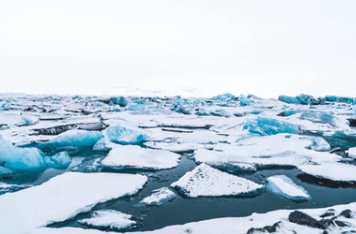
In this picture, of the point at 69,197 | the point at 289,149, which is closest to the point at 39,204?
the point at 69,197

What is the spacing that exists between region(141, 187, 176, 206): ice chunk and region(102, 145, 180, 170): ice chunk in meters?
0.95

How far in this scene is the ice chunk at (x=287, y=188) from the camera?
2.75m

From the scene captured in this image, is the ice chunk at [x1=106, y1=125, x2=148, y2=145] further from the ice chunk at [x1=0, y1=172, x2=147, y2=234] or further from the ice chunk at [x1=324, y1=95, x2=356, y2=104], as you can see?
the ice chunk at [x1=324, y1=95, x2=356, y2=104]

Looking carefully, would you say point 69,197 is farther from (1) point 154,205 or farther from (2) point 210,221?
(2) point 210,221

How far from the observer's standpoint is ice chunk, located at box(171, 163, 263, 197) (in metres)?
2.80

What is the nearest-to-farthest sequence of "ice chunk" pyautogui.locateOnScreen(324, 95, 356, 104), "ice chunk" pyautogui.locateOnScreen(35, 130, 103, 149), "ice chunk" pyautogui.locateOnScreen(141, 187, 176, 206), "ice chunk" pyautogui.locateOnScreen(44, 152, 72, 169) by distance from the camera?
1. "ice chunk" pyautogui.locateOnScreen(141, 187, 176, 206)
2. "ice chunk" pyautogui.locateOnScreen(44, 152, 72, 169)
3. "ice chunk" pyautogui.locateOnScreen(35, 130, 103, 149)
4. "ice chunk" pyautogui.locateOnScreen(324, 95, 356, 104)

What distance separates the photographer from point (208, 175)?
3152 mm

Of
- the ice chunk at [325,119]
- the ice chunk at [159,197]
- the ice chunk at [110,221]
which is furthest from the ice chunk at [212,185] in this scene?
the ice chunk at [325,119]

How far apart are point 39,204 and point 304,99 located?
22.1 m

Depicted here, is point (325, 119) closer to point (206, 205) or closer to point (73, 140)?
point (206, 205)

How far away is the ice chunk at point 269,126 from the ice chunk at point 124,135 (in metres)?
3.00

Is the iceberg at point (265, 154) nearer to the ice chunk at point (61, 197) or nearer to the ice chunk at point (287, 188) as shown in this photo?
the ice chunk at point (287, 188)

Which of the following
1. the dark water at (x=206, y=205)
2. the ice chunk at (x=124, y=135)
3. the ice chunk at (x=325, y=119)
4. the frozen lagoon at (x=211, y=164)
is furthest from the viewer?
the ice chunk at (x=325, y=119)

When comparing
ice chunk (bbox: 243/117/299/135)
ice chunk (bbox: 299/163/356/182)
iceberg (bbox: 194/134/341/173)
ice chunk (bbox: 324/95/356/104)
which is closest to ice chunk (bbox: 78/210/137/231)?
iceberg (bbox: 194/134/341/173)
